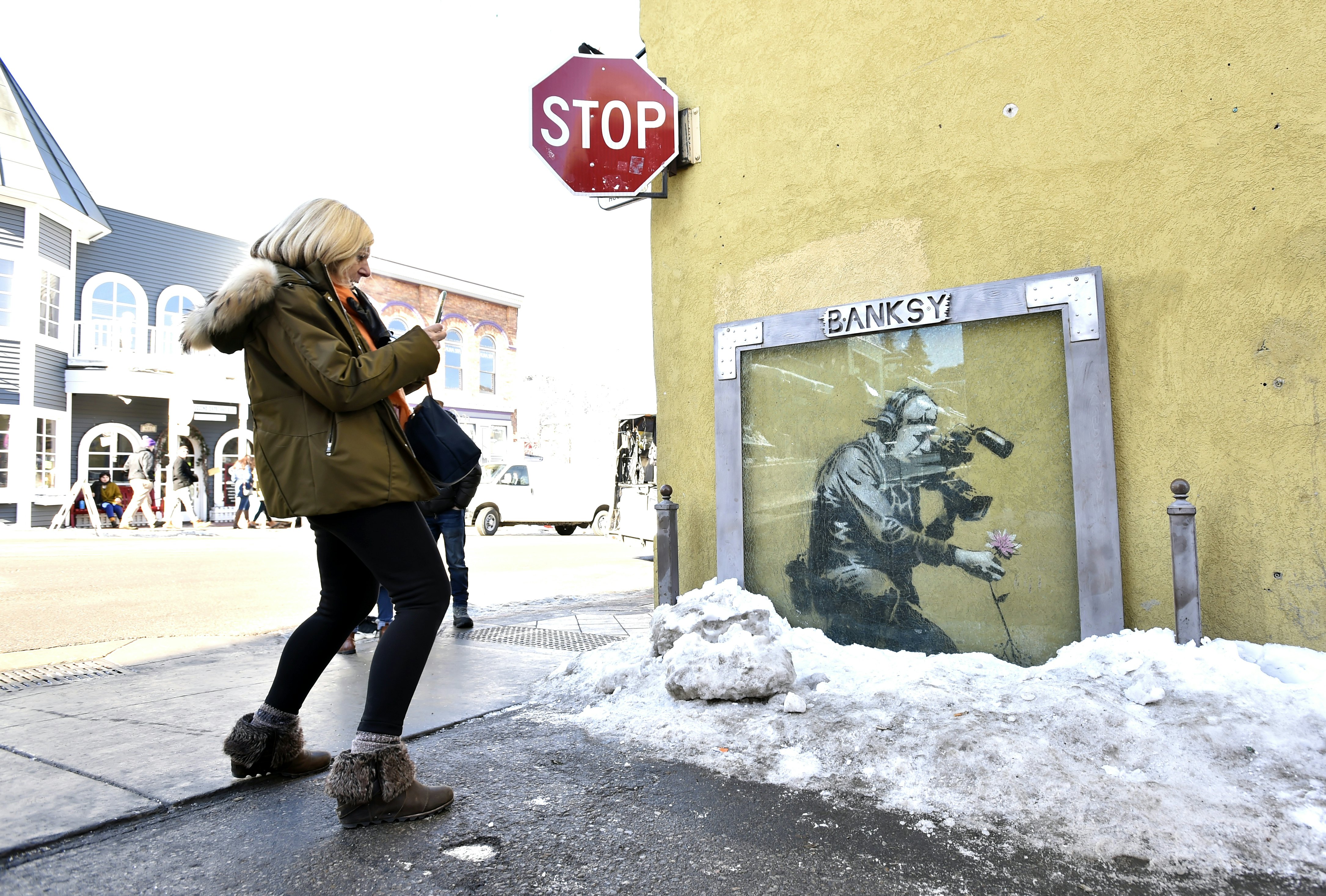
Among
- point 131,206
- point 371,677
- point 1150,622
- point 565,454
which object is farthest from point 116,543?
point 565,454

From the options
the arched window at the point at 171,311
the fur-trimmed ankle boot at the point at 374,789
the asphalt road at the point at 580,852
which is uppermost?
the arched window at the point at 171,311

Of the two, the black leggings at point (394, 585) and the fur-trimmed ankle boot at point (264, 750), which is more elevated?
the black leggings at point (394, 585)

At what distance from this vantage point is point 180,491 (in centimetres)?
1764

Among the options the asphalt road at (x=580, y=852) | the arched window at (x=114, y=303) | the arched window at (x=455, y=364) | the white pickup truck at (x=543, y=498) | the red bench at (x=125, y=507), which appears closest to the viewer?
the asphalt road at (x=580, y=852)

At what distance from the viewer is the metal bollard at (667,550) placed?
15.1 ft

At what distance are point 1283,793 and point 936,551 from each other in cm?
179

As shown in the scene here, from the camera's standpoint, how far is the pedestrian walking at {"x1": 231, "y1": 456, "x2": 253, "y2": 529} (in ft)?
58.7

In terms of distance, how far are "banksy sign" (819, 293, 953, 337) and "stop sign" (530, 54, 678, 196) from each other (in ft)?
4.86

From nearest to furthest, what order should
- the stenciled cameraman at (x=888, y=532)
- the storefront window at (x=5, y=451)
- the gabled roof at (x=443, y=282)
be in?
the stenciled cameraman at (x=888, y=532), the storefront window at (x=5, y=451), the gabled roof at (x=443, y=282)

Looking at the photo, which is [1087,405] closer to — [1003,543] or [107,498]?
[1003,543]

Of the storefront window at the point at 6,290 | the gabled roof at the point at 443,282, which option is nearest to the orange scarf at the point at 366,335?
the storefront window at the point at 6,290

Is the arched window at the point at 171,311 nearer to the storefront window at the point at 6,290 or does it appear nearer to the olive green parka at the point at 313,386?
the storefront window at the point at 6,290

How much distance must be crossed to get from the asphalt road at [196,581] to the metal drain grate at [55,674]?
0.84 metres

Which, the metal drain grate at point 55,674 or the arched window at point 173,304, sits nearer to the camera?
the metal drain grate at point 55,674
